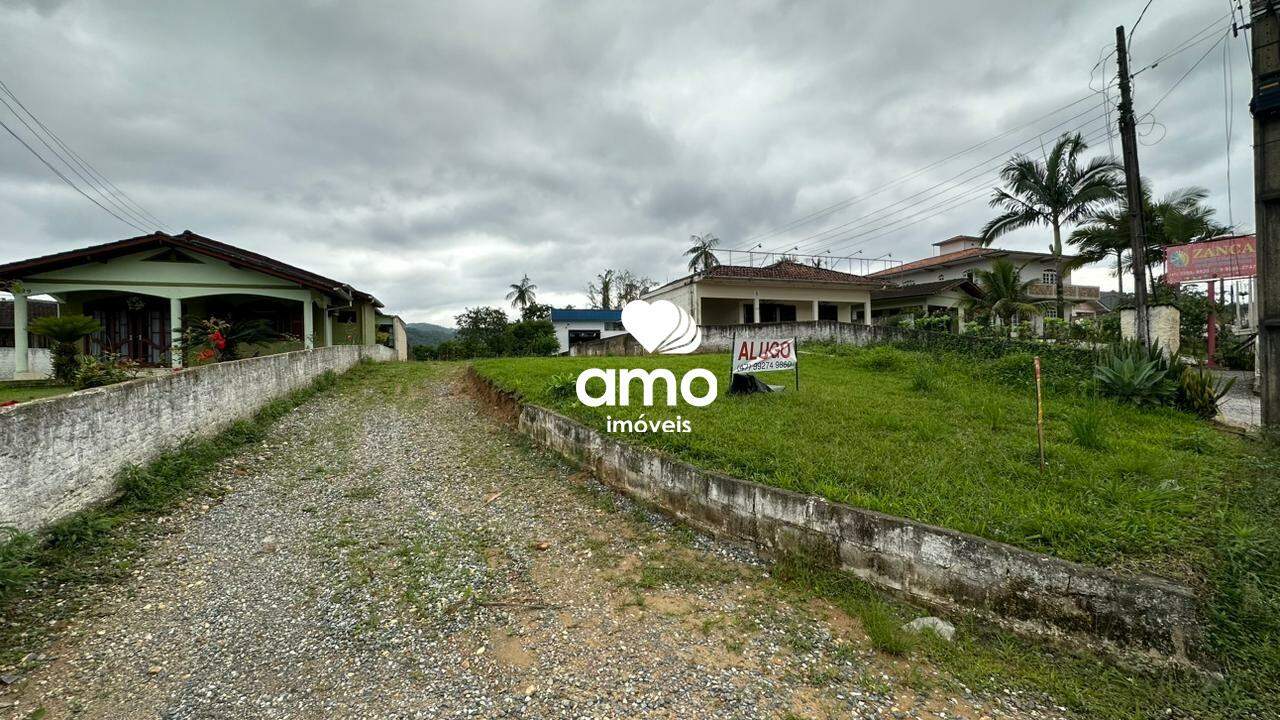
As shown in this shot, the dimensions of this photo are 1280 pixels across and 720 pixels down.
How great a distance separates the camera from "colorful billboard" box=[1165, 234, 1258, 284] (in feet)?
37.4

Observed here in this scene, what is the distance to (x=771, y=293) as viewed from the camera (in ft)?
72.0

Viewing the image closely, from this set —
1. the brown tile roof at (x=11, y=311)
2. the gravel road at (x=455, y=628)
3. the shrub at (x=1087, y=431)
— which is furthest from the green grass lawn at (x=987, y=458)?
the brown tile roof at (x=11, y=311)

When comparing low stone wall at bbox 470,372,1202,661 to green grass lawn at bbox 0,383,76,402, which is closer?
low stone wall at bbox 470,372,1202,661

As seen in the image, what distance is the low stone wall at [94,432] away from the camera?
379cm

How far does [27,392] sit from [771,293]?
72.2 feet

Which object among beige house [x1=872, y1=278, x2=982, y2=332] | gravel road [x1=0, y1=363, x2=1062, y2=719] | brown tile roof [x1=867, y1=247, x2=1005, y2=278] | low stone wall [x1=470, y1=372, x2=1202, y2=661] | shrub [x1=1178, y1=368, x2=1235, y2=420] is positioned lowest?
gravel road [x1=0, y1=363, x2=1062, y2=719]

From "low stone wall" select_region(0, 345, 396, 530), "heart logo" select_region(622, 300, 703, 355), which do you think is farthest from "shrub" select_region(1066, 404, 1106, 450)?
"low stone wall" select_region(0, 345, 396, 530)

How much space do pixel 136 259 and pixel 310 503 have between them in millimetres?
12649

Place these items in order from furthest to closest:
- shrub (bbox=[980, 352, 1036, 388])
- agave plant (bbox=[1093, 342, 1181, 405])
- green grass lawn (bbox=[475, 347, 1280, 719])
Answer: shrub (bbox=[980, 352, 1036, 388]), agave plant (bbox=[1093, 342, 1181, 405]), green grass lawn (bbox=[475, 347, 1280, 719])

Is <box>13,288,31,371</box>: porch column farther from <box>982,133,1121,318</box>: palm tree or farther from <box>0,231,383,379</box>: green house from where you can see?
<box>982,133,1121,318</box>: palm tree

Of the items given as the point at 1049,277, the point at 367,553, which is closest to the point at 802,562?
the point at 367,553

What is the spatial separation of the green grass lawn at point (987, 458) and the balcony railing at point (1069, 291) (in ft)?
85.4

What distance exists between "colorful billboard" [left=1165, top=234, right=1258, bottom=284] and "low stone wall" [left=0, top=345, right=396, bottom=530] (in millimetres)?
20074

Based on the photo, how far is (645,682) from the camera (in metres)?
2.88
